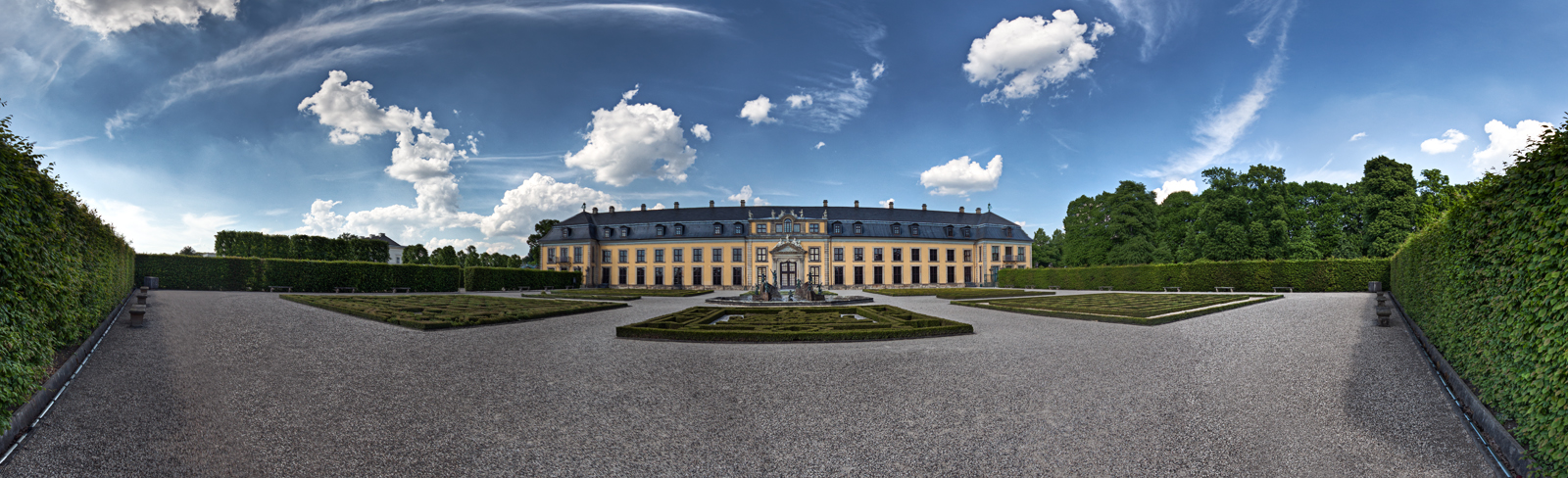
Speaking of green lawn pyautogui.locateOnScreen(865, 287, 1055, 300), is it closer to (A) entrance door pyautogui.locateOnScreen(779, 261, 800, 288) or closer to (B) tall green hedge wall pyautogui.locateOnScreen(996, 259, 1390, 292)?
(B) tall green hedge wall pyautogui.locateOnScreen(996, 259, 1390, 292)

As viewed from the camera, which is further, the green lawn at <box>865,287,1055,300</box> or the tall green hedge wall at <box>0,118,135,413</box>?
the green lawn at <box>865,287,1055,300</box>

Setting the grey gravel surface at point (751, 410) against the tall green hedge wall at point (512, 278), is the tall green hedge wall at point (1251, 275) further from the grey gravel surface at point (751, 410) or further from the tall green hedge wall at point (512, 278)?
the tall green hedge wall at point (512, 278)

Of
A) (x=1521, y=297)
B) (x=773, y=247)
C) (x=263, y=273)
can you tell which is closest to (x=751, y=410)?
(x=1521, y=297)

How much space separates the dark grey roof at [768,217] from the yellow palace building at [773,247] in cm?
10

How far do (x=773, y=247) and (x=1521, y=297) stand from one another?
154 feet

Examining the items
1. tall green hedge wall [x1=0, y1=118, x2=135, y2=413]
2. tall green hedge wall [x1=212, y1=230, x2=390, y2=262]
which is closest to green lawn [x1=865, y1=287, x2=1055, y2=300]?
tall green hedge wall [x1=0, y1=118, x2=135, y2=413]

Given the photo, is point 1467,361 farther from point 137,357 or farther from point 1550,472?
point 137,357

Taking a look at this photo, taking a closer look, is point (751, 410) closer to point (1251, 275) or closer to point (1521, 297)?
point (1521, 297)

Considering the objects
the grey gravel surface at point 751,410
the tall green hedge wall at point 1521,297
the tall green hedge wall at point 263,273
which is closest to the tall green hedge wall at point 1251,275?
the grey gravel surface at point 751,410

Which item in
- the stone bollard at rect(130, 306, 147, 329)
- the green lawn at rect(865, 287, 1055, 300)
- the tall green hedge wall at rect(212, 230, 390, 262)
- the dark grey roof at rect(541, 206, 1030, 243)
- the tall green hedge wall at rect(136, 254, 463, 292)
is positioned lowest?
the green lawn at rect(865, 287, 1055, 300)

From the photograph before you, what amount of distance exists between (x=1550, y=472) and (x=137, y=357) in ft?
54.7

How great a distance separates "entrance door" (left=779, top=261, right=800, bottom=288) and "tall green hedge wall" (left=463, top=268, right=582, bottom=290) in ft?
61.5

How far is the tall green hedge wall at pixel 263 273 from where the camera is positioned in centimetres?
2600

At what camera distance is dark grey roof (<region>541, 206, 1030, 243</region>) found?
5353 cm
